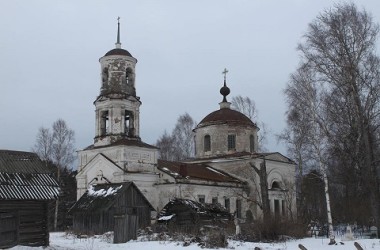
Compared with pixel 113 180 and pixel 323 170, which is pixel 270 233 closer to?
pixel 323 170

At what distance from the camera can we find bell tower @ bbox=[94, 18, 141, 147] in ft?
97.6

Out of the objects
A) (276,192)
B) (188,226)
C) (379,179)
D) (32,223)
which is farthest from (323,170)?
(276,192)

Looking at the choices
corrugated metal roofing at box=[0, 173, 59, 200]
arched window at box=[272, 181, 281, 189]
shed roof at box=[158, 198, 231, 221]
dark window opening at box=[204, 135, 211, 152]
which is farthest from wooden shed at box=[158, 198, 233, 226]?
dark window opening at box=[204, 135, 211, 152]

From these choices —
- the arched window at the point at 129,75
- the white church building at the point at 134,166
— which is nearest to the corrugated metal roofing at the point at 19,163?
the white church building at the point at 134,166

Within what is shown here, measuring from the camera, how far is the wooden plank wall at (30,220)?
698 inches

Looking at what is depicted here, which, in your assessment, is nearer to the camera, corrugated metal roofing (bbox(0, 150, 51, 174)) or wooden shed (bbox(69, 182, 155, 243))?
corrugated metal roofing (bbox(0, 150, 51, 174))

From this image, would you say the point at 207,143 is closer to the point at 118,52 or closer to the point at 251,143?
the point at 251,143

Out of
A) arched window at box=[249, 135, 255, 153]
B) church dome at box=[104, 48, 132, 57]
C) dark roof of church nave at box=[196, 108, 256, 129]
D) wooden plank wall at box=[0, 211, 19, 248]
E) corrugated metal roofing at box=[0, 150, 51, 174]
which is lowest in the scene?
wooden plank wall at box=[0, 211, 19, 248]

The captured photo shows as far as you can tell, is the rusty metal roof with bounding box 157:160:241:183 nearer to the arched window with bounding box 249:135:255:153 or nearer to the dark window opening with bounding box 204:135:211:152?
the dark window opening with bounding box 204:135:211:152

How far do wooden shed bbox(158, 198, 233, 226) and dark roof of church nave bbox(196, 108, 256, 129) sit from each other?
11.5 meters

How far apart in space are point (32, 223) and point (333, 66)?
1327cm

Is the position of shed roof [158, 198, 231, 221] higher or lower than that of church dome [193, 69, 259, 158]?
lower

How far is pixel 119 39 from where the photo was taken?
32.1 metres

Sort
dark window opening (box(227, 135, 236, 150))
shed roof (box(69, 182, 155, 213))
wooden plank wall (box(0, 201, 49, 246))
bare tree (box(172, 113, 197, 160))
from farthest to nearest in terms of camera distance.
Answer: bare tree (box(172, 113, 197, 160)) < dark window opening (box(227, 135, 236, 150)) < shed roof (box(69, 182, 155, 213)) < wooden plank wall (box(0, 201, 49, 246))
